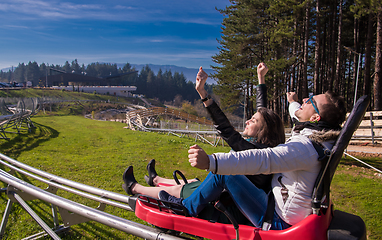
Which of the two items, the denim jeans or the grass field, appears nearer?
the denim jeans

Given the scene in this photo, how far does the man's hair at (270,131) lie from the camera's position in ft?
8.56

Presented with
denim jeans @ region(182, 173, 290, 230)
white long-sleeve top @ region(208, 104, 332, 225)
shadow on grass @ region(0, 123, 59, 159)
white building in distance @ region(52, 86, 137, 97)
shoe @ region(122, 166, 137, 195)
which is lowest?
shadow on grass @ region(0, 123, 59, 159)

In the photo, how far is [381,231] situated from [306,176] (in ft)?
Answer: 11.8

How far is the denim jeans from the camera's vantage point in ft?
7.12

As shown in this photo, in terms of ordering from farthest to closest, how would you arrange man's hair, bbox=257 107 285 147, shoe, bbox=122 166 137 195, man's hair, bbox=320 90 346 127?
shoe, bbox=122 166 137 195, man's hair, bbox=257 107 285 147, man's hair, bbox=320 90 346 127

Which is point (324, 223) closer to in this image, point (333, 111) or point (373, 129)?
point (333, 111)

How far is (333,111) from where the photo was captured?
6.53 ft

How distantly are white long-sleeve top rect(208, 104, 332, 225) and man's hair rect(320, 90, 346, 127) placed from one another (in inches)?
9.1

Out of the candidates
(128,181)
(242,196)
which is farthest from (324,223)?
(128,181)

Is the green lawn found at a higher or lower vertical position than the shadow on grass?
lower

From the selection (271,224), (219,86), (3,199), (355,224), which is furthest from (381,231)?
(219,86)

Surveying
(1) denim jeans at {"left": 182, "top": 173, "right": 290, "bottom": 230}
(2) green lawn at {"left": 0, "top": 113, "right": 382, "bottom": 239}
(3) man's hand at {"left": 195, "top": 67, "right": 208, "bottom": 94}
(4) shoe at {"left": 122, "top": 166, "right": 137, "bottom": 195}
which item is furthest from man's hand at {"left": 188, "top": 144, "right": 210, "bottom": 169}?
(2) green lawn at {"left": 0, "top": 113, "right": 382, "bottom": 239}

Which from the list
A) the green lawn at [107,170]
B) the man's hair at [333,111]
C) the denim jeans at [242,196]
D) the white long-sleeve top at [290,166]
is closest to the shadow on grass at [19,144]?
the green lawn at [107,170]

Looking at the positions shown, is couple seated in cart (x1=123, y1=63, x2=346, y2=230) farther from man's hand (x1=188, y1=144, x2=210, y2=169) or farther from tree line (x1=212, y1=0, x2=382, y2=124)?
tree line (x1=212, y1=0, x2=382, y2=124)
